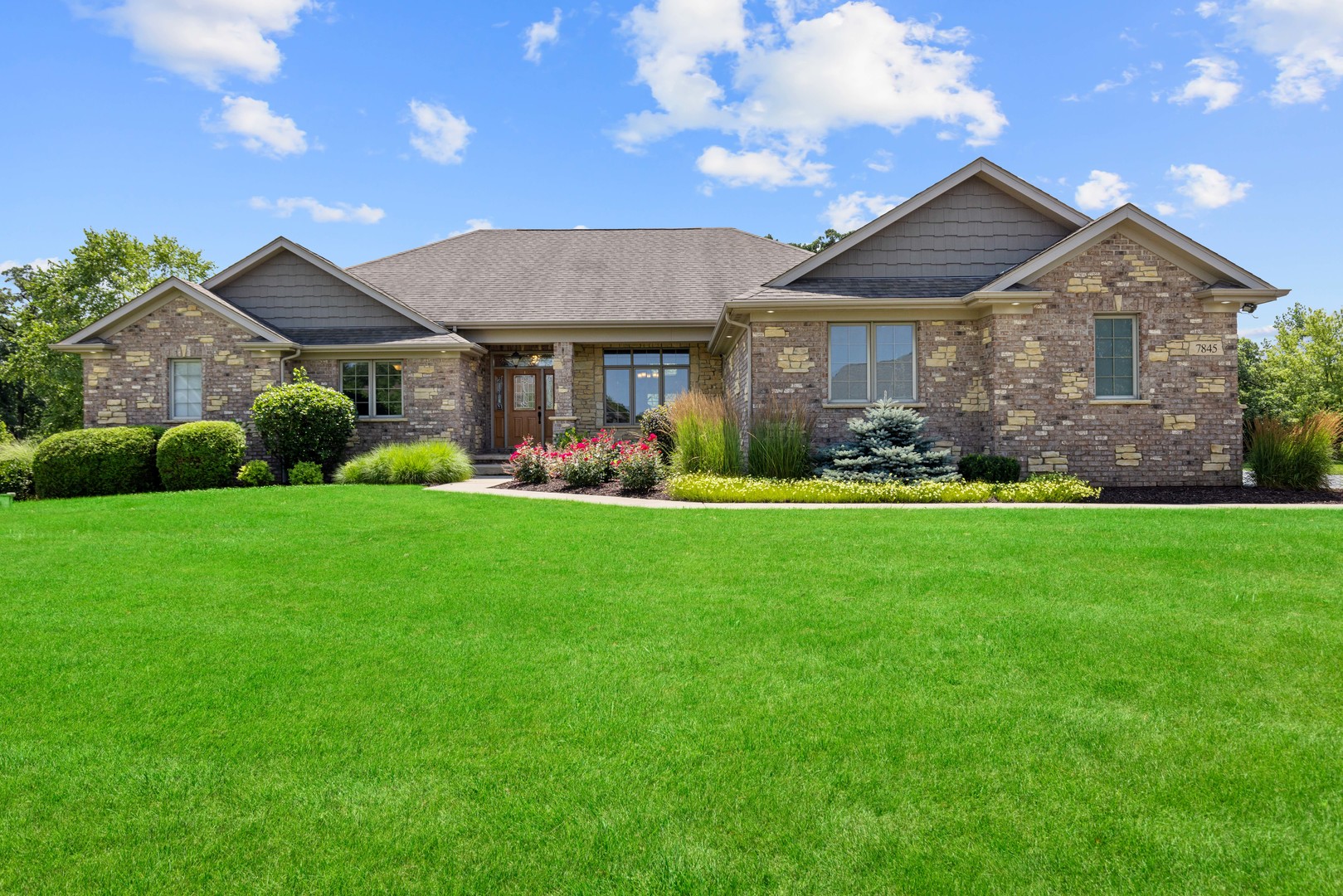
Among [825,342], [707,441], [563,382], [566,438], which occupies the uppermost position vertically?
[825,342]

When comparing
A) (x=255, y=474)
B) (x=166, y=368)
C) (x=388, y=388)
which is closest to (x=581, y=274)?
(x=388, y=388)

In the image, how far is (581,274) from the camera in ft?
66.5

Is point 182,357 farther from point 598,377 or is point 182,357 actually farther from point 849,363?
point 849,363

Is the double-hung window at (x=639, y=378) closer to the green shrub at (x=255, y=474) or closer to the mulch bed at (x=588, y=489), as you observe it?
the mulch bed at (x=588, y=489)

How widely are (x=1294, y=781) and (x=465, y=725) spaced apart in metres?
3.58

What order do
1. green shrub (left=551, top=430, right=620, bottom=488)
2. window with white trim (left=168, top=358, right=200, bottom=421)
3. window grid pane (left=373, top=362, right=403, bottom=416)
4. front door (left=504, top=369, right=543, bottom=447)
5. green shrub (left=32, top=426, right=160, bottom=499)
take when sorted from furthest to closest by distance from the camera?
front door (left=504, top=369, right=543, bottom=447)
window grid pane (left=373, top=362, right=403, bottom=416)
window with white trim (left=168, top=358, right=200, bottom=421)
green shrub (left=32, top=426, right=160, bottom=499)
green shrub (left=551, top=430, right=620, bottom=488)

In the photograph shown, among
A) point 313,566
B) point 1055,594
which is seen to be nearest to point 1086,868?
point 1055,594

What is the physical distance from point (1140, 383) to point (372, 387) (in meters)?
16.0

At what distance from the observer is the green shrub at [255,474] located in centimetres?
1455

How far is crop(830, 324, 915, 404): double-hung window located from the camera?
14.1 meters

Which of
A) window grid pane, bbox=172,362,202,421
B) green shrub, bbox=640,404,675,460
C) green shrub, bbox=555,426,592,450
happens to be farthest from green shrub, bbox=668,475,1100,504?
window grid pane, bbox=172,362,202,421

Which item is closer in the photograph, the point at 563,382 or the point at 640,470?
the point at 640,470

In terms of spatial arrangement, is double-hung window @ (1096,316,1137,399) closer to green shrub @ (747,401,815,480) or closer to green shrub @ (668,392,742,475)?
green shrub @ (747,401,815,480)

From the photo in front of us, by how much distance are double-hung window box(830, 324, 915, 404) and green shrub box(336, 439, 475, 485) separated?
7.71 m
